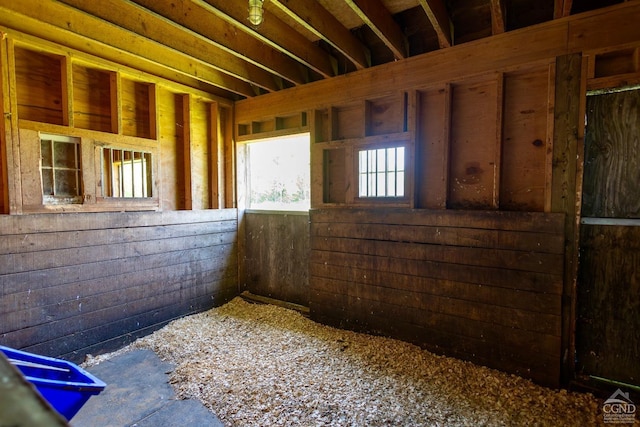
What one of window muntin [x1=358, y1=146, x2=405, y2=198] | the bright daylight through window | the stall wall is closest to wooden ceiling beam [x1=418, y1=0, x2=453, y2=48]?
the stall wall

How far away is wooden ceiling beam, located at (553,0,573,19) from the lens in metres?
2.00

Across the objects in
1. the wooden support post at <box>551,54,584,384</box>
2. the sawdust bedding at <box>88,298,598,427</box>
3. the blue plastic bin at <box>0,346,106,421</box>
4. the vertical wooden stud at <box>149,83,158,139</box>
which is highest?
the vertical wooden stud at <box>149,83,158,139</box>

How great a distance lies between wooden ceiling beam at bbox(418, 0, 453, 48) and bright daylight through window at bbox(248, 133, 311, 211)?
1689mm

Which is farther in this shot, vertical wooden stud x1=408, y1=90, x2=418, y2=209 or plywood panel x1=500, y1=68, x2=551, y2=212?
vertical wooden stud x1=408, y1=90, x2=418, y2=209

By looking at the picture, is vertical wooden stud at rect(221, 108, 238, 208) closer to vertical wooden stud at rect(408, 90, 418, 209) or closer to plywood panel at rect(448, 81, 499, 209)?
vertical wooden stud at rect(408, 90, 418, 209)

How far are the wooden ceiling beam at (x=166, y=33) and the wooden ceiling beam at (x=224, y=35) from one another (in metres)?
0.05

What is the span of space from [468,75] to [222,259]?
322 cm

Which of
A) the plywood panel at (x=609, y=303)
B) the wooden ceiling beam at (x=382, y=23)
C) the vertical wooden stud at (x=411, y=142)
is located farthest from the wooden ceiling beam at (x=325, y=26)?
the plywood panel at (x=609, y=303)

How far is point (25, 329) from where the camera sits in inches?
92.4

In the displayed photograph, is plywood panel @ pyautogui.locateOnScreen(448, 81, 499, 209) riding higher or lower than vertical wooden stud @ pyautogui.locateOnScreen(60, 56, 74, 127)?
lower

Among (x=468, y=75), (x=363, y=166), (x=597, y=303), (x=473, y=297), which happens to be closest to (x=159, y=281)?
(x=363, y=166)

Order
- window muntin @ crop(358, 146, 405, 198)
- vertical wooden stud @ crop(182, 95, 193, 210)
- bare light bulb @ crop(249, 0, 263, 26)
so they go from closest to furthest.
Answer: bare light bulb @ crop(249, 0, 263, 26), window muntin @ crop(358, 146, 405, 198), vertical wooden stud @ crop(182, 95, 193, 210)

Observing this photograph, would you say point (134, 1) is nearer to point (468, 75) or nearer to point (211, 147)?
point (211, 147)

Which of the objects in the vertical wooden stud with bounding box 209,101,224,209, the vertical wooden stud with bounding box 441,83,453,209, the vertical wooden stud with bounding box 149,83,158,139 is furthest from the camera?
the vertical wooden stud with bounding box 209,101,224,209
